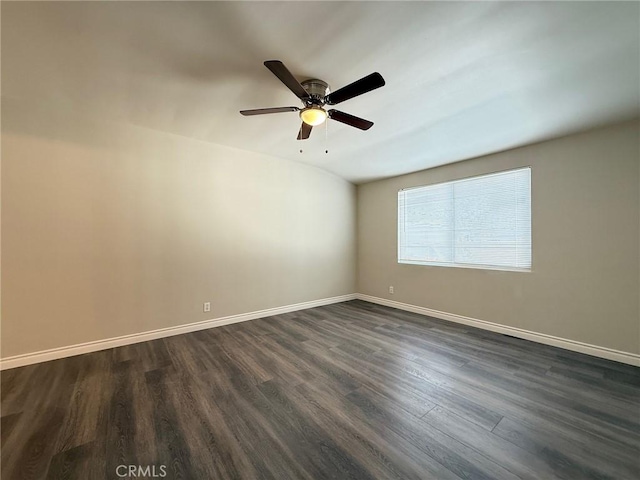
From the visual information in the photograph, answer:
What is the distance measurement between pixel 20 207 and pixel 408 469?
13.0 feet

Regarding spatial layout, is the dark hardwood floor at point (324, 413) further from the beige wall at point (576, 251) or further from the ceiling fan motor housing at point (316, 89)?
the ceiling fan motor housing at point (316, 89)

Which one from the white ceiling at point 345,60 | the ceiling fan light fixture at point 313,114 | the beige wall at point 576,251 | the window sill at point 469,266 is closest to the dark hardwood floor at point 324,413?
the beige wall at point 576,251

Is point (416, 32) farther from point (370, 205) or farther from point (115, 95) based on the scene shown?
point (370, 205)

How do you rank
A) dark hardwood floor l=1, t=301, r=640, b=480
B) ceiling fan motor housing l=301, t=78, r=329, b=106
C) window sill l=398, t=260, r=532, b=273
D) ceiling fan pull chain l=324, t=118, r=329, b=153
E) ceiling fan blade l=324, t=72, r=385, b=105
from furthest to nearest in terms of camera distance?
window sill l=398, t=260, r=532, b=273
ceiling fan pull chain l=324, t=118, r=329, b=153
ceiling fan motor housing l=301, t=78, r=329, b=106
ceiling fan blade l=324, t=72, r=385, b=105
dark hardwood floor l=1, t=301, r=640, b=480

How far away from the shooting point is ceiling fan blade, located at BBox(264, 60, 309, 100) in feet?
5.14

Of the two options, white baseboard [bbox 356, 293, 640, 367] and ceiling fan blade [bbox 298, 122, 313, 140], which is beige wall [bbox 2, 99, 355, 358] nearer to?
ceiling fan blade [bbox 298, 122, 313, 140]

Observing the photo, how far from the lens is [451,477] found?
128 cm

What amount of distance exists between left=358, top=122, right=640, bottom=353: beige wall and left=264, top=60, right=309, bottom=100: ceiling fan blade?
7.23 feet

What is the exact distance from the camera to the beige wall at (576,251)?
250 cm

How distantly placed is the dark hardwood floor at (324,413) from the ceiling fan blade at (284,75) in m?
2.34

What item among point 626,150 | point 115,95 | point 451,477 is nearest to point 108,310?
point 115,95

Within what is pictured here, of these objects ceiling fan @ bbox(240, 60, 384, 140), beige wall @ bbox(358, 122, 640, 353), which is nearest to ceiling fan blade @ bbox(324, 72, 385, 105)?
ceiling fan @ bbox(240, 60, 384, 140)

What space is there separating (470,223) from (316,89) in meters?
2.96

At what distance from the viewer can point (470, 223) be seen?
370 cm
